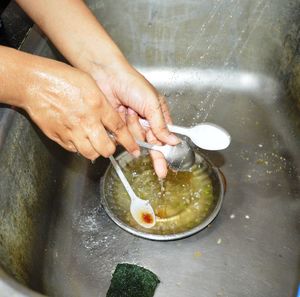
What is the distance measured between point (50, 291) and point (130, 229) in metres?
0.23

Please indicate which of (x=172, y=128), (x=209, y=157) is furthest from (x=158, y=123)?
(x=209, y=157)

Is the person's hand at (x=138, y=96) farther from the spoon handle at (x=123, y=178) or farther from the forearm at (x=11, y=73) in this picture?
the forearm at (x=11, y=73)

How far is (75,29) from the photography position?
98cm

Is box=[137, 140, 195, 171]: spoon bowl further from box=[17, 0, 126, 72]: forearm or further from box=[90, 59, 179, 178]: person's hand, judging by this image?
box=[17, 0, 126, 72]: forearm

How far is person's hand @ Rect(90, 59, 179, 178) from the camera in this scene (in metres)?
0.97

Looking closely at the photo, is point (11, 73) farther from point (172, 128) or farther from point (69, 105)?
point (172, 128)

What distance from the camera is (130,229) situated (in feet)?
3.24

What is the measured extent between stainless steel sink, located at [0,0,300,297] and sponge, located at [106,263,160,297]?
0.03 m

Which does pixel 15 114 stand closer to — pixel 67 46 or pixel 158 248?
A: pixel 67 46

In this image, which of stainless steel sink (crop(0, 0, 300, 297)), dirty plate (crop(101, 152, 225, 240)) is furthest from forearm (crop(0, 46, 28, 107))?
dirty plate (crop(101, 152, 225, 240))

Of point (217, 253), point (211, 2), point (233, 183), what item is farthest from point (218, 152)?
point (211, 2)

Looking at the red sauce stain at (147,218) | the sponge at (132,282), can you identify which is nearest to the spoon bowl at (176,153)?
the red sauce stain at (147,218)

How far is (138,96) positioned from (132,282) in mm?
442

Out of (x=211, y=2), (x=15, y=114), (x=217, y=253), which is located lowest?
(x=217, y=253)
